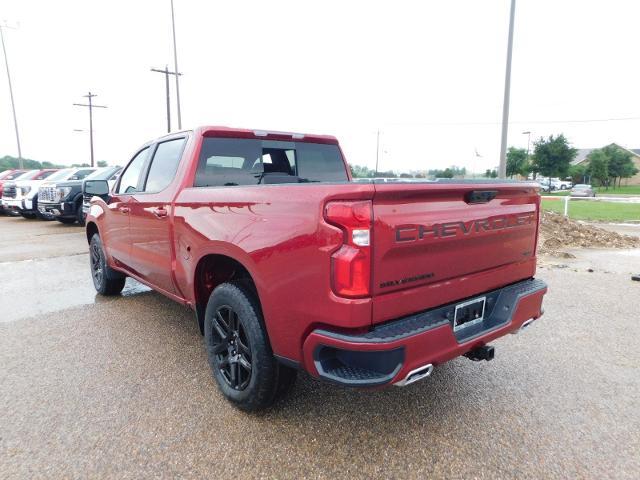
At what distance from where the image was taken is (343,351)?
83.3 inches

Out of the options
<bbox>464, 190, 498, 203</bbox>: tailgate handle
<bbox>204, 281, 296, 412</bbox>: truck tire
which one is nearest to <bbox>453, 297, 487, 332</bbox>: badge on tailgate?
<bbox>464, 190, 498, 203</bbox>: tailgate handle

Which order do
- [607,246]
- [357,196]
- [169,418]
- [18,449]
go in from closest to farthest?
1. [357,196]
2. [18,449]
3. [169,418]
4. [607,246]

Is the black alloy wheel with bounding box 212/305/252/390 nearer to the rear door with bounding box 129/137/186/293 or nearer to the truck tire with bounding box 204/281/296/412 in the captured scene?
the truck tire with bounding box 204/281/296/412

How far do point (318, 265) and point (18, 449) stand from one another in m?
2.05

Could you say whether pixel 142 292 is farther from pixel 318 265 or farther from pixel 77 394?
pixel 318 265

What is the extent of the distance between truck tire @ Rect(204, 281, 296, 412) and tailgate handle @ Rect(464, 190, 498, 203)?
138 centimetres

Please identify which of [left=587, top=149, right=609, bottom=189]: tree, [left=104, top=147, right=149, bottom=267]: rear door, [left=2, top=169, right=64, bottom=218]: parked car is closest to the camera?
[left=104, top=147, right=149, bottom=267]: rear door

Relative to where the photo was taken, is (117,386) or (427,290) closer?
(427,290)

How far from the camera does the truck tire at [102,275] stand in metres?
5.38

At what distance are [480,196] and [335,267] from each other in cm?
102

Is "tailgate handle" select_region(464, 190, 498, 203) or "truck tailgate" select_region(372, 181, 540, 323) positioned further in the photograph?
"tailgate handle" select_region(464, 190, 498, 203)

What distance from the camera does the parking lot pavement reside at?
230 cm

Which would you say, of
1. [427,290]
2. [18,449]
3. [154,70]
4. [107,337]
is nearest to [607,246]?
[427,290]

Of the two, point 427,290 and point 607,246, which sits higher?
point 427,290
